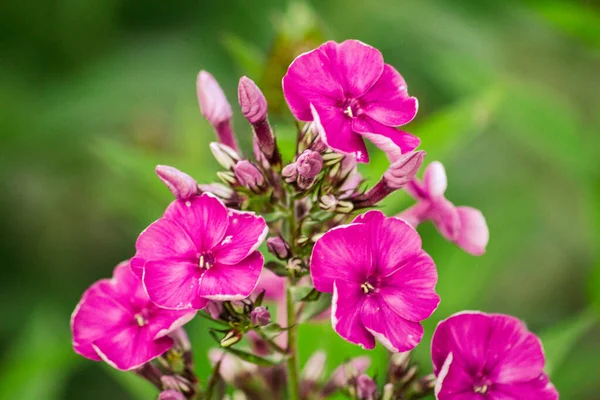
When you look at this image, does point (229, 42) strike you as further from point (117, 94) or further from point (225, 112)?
point (117, 94)

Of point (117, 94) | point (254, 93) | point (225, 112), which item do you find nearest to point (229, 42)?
point (225, 112)

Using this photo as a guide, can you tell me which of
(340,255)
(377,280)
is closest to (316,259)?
(340,255)

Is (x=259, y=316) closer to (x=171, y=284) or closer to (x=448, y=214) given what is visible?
(x=171, y=284)

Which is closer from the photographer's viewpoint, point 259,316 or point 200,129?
point 259,316

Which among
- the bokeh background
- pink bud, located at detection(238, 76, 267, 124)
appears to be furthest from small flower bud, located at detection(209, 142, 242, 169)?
the bokeh background

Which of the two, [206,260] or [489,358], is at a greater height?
[206,260]

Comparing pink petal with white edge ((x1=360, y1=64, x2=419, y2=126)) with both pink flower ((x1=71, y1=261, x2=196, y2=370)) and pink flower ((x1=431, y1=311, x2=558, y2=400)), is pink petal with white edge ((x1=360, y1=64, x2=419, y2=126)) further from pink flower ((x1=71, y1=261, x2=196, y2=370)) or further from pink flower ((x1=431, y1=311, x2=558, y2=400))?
pink flower ((x1=71, y1=261, x2=196, y2=370))

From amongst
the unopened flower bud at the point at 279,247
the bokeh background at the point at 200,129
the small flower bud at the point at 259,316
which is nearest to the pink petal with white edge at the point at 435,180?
the unopened flower bud at the point at 279,247
